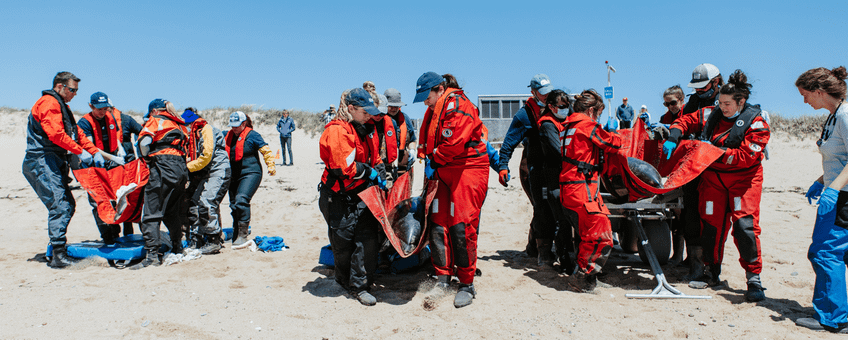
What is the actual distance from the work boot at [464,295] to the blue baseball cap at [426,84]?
158 cm

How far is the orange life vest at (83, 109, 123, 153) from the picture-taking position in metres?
5.98

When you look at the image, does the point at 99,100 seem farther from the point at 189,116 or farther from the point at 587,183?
the point at 587,183

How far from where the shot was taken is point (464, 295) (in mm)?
3977

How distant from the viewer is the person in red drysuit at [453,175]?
382 cm

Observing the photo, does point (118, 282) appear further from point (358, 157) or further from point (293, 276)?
point (358, 157)

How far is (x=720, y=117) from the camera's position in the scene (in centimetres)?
424

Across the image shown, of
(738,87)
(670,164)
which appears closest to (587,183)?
(670,164)

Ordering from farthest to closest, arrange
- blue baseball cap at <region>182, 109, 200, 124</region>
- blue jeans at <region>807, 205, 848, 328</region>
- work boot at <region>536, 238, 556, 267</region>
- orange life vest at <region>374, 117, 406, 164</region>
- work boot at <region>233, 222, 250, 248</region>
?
1. work boot at <region>233, 222, 250, 248</region>
2. blue baseball cap at <region>182, 109, 200, 124</region>
3. work boot at <region>536, 238, 556, 267</region>
4. orange life vest at <region>374, 117, 406, 164</region>
5. blue jeans at <region>807, 205, 848, 328</region>

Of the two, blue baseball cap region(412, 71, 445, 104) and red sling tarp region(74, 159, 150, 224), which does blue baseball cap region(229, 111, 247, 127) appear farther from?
blue baseball cap region(412, 71, 445, 104)

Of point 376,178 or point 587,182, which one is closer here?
point 376,178

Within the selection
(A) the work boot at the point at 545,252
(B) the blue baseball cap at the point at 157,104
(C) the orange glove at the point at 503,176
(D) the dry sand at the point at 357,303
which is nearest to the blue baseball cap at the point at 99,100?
(B) the blue baseball cap at the point at 157,104

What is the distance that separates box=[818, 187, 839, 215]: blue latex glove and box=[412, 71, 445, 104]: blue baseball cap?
8.98 ft

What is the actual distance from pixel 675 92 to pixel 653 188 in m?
1.90

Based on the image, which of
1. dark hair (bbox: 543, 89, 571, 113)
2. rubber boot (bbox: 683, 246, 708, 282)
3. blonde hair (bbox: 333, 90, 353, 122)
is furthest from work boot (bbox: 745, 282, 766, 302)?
blonde hair (bbox: 333, 90, 353, 122)
